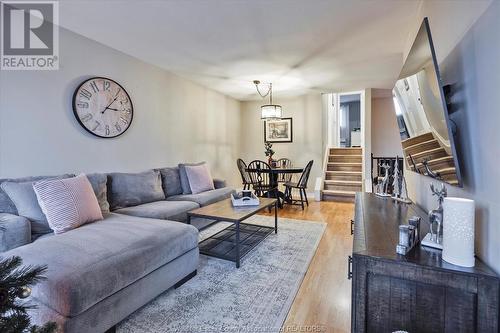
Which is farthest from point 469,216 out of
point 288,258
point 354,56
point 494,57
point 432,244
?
point 354,56

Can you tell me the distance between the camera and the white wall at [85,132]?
2.35m

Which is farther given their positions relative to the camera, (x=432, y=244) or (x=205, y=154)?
(x=205, y=154)

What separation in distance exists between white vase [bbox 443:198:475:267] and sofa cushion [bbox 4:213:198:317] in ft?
5.40

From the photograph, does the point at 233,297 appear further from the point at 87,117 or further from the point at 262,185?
the point at 262,185

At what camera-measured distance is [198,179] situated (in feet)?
12.9

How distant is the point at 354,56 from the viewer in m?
3.47

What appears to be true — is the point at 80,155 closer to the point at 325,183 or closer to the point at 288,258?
the point at 288,258

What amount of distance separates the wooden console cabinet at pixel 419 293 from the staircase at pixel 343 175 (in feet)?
14.8

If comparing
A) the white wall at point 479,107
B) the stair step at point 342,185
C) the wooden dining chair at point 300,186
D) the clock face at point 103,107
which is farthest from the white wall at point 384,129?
the clock face at point 103,107

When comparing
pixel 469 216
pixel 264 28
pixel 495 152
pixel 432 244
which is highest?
pixel 264 28

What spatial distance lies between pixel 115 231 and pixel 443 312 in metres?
1.99

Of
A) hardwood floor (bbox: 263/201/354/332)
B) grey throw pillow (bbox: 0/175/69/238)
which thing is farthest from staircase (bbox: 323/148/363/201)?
grey throw pillow (bbox: 0/175/69/238)

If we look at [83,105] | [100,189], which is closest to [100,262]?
[100,189]

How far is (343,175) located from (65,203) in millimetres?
5429
